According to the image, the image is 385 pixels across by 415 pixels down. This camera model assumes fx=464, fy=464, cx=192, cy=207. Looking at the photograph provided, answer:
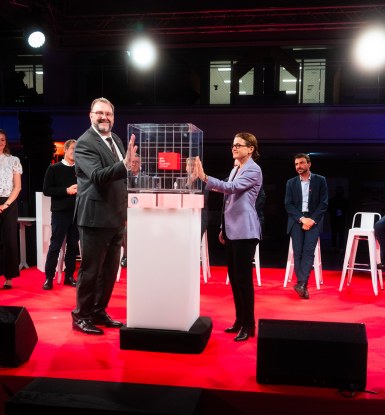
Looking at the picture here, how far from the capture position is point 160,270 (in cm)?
310

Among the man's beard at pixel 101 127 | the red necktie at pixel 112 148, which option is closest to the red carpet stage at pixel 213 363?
the red necktie at pixel 112 148

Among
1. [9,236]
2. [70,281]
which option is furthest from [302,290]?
[9,236]

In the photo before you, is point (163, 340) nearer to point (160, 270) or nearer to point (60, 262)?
point (160, 270)

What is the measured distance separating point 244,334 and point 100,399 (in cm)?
148

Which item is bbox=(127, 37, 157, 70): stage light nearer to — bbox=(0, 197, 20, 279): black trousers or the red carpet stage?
bbox=(0, 197, 20, 279): black trousers

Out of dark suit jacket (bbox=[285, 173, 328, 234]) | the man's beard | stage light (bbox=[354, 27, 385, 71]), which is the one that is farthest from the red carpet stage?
stage light (bbox=[354, 27, 385, 71])

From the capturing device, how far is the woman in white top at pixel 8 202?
194 inches

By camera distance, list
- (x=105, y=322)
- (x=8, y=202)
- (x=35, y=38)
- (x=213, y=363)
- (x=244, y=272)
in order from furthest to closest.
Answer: (x=35, y=38)
(x=8, y=202)
(x=105, y=322)
(x=244, y=272)
(x=213, y=363)

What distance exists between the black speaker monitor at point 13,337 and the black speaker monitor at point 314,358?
4.51 ft

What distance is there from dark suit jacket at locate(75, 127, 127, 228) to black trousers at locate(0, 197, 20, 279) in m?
1.91

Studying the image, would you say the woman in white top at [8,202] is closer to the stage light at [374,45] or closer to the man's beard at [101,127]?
the man's beard at [101,127]

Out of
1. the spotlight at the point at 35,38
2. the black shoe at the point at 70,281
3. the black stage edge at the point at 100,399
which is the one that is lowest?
the black shoe at the point at 70,281

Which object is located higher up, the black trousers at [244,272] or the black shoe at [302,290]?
the black trousers at [244,272]

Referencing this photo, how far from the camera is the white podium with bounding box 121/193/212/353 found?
3055mm
